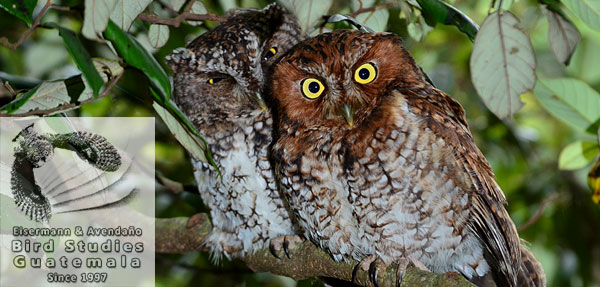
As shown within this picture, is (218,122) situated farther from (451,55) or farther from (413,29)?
(451,55)

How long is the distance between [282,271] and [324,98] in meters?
0.70

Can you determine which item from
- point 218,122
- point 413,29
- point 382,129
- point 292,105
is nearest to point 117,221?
point 218,122

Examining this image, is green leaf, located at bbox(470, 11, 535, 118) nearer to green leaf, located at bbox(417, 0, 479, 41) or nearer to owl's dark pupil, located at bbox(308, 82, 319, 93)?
green leaf, located at bbox(417, 0, 479, 41)

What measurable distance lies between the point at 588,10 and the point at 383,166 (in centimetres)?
65

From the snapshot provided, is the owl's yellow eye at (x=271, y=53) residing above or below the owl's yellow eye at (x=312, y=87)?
below

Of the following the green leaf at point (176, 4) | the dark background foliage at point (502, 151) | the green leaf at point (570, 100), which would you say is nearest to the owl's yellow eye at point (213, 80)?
→ the green leaf at point (176, 4)

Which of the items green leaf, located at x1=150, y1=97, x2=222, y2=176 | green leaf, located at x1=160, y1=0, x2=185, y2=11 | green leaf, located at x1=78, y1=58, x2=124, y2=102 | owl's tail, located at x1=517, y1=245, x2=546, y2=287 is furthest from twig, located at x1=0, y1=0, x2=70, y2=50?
owl's tail, located at x1=517, y1=245, x2=546, y2=287

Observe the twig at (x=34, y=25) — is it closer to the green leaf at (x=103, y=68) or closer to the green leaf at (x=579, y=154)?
the green leaf at (x=103, y=68)

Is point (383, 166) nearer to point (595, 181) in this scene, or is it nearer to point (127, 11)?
point (595, 181)

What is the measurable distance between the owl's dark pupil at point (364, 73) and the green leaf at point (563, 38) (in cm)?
48

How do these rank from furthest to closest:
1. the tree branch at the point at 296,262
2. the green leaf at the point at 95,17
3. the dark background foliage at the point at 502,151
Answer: the dark background foliage at the point at 502,151
the tree branch at the point at 296,262
the green leaf at the point at 95,17

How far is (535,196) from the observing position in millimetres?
3523

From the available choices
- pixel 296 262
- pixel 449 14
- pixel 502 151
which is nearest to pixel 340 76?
pixel 449 14

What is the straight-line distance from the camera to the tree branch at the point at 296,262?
159 centimetres
